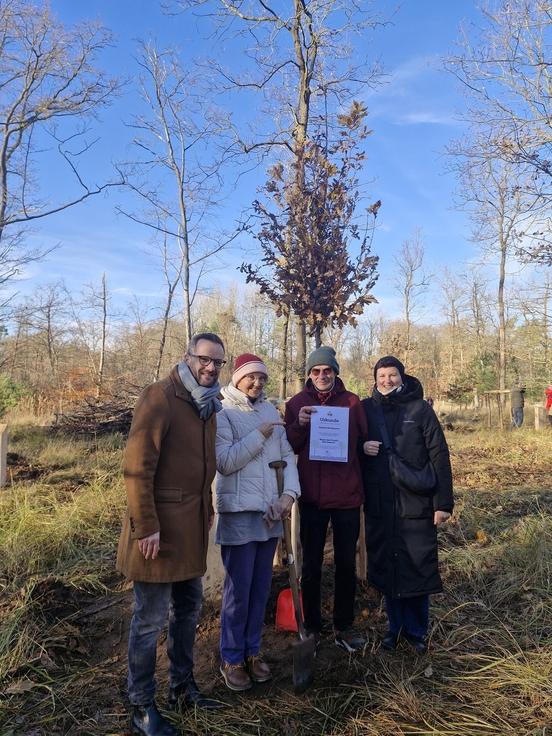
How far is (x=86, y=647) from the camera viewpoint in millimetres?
3668

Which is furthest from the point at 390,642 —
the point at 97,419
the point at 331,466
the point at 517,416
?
the point at 517,416

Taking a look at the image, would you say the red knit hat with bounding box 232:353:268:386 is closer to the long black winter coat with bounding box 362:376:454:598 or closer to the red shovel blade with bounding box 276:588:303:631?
the long black winter coat with bounding box 362:376:454:598

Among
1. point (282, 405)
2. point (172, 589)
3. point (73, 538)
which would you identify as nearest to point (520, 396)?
point (282, 405)

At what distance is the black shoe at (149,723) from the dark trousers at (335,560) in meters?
1.27

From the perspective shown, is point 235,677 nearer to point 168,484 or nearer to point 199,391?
point 168,484

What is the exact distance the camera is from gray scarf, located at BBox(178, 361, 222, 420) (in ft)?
9.20

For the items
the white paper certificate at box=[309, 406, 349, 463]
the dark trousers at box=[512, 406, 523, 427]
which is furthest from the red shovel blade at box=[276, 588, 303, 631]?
the dark trousers at box=[512, 406, 523, 427]

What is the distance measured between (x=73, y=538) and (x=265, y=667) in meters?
3.23

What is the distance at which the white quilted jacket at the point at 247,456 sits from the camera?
3.07 m

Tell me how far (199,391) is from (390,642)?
2288mm

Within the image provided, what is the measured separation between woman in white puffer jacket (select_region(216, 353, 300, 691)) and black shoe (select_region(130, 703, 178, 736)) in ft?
1.74

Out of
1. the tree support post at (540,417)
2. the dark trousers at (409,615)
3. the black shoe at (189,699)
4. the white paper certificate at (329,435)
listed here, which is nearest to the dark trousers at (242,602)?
the black shoe at (189,699)

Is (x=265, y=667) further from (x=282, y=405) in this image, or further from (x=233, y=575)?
(x=282, y=405)

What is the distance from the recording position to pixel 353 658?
3.36 metres
